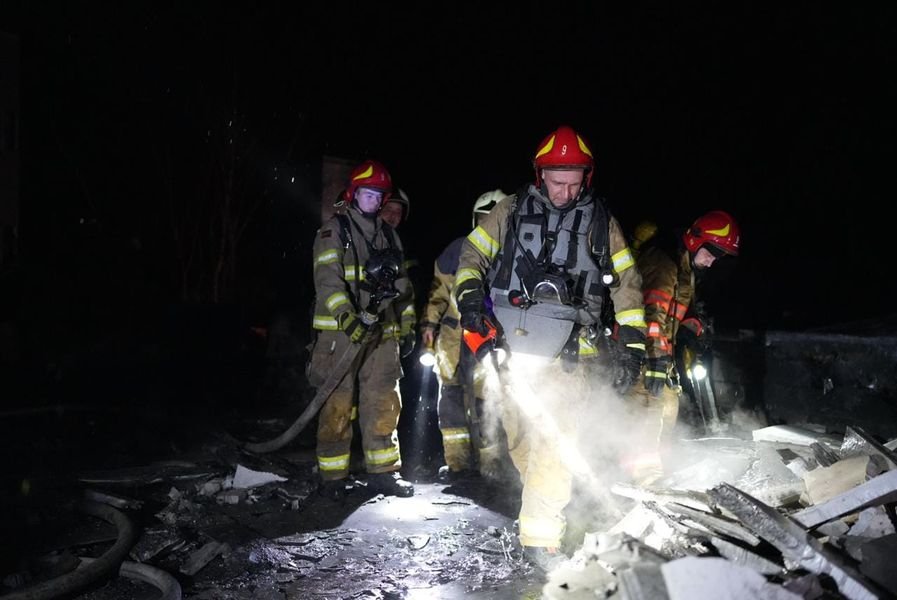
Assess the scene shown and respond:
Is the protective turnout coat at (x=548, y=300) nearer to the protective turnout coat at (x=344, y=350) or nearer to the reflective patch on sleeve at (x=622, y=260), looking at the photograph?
the reflective patch on sleeve at (x=622, y=260)

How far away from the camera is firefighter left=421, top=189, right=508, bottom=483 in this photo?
18.3 feet

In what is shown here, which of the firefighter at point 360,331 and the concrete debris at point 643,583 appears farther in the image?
the firefighter at point 360,331

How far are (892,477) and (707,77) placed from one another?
36.2 feet

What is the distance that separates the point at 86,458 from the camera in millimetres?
5816

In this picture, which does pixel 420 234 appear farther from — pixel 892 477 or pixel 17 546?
pixel 892 477

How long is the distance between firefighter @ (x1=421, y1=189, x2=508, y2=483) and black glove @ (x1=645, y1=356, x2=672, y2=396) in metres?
1.41

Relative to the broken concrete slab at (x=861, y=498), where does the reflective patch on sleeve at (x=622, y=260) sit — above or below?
above

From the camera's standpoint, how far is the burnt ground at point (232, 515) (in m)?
3.53

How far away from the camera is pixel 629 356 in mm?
3967

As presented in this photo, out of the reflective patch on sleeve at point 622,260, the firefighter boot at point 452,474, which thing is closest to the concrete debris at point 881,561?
the reflective patch on sleeve at point 622,260

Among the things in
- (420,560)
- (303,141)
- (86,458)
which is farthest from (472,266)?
(303,141)

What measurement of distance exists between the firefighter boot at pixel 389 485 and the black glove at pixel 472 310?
5.91ft

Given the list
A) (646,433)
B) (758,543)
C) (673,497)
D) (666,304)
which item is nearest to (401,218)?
(666,304)

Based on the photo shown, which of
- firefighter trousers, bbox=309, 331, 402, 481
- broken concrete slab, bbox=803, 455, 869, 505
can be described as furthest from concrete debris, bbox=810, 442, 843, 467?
firefighter trousers, bbox=309, 331, 402, 481
